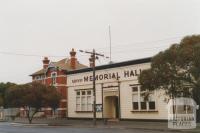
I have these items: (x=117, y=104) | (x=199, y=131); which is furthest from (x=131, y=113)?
(x=199, y=131)

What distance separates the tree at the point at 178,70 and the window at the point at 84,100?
2140 centimetres

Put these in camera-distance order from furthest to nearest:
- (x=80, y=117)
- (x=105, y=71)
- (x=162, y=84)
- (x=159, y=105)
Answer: (x=80, y=117) < (x=105, y=71) < (x=159, y=105) < (x=162, y=84)

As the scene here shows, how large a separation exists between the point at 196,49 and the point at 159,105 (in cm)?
1580

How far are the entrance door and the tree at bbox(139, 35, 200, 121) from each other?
18.6m

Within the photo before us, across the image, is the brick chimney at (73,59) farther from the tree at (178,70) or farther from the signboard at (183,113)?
the tree at (178,70)

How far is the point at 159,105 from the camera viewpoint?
46.4 meters

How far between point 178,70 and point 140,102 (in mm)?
16413

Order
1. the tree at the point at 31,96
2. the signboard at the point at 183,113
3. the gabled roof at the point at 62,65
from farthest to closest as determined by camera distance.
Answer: the gabled roof at the point at 62,65, the tree at the point at 31,96, the signboard at the point at 183,113

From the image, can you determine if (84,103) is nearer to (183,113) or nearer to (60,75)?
(60,75)

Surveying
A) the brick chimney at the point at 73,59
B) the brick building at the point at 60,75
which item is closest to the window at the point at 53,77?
the brick building at the point at 60,75

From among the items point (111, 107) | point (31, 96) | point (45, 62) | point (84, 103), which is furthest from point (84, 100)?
point (45, 62)

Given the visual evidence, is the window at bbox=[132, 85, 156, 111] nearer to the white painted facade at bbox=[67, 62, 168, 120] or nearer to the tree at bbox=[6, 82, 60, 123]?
the white painted facade at bbox=[67, 62, 168, 120]

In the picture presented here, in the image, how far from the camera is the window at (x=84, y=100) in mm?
55594

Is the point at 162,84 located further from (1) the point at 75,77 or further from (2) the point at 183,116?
(1) the point at 75,77
